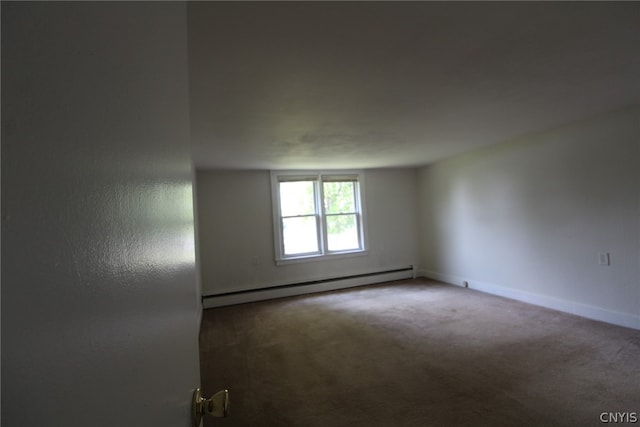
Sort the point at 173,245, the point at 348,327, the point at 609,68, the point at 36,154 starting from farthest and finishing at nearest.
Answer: the point at 348,327, the point at 609,68, the point at 173,245, the point at 36,154

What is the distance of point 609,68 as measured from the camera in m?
1.96

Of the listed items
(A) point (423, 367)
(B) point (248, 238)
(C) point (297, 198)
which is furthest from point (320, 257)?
(A) point (423, 367)

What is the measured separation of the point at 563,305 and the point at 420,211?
9.03 ft

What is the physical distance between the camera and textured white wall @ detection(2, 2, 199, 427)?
20 centimetres

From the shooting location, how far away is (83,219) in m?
0.28

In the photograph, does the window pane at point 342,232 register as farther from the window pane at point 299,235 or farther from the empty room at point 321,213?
the window pane at point 299,235

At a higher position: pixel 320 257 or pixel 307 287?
pixel 320 257

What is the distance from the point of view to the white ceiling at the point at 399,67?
1.33m

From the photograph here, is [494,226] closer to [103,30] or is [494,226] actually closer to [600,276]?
[600,276]

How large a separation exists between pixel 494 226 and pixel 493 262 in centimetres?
53

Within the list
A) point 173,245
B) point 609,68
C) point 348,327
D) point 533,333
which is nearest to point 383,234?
point 348,327

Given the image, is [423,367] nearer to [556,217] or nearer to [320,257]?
[556,217]

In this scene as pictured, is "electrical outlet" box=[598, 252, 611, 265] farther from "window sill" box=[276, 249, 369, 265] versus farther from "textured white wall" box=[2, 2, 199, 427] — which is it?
"textured white wall" box=[2, 2, 199, 427]

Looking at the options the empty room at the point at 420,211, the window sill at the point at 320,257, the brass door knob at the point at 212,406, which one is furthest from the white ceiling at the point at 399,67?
the window sill at the point at 320,257
